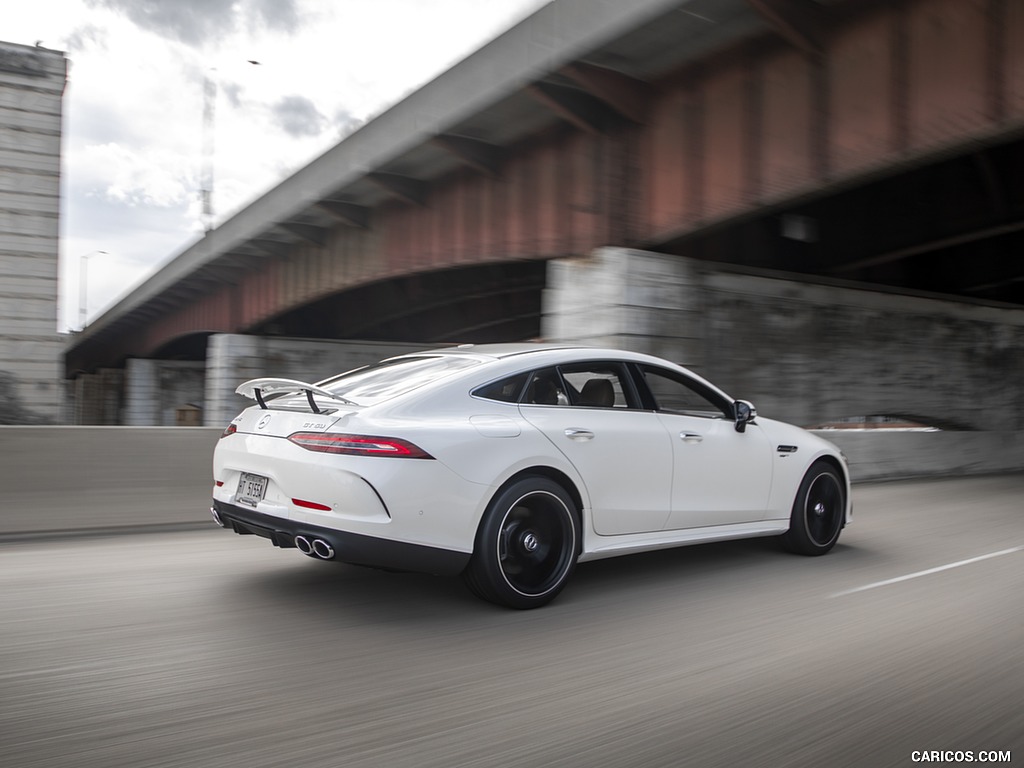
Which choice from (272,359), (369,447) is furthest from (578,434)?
(272,359)

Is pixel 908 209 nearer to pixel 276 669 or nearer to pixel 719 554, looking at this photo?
pixel 719 554

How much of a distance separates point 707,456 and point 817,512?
1.44 meters

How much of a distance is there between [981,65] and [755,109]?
2.77 m

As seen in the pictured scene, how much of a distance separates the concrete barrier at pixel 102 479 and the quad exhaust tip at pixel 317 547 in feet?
11.7

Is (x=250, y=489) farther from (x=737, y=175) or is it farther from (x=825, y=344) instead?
(x=825, y=344)

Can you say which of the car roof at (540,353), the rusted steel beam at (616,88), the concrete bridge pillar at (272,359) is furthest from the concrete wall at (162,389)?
the car roof at (540,353)

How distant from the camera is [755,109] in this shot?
431 inches

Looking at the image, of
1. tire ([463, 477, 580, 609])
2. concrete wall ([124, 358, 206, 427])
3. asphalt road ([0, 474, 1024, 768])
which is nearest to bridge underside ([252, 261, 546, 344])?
asphalt road ([0, 474, 1024, 768])

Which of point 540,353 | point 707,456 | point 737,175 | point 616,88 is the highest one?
point 616,88

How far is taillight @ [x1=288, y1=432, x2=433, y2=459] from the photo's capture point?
423cm

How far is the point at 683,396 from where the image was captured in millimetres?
6105

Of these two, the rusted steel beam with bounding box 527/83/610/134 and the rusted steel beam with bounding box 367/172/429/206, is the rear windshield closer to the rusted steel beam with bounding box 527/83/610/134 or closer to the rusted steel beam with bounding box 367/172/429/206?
the rusted steel beam with bounding box 527/83/610/134

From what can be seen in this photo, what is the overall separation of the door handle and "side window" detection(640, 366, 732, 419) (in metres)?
0.74

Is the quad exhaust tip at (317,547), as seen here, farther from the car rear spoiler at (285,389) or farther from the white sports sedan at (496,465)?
the car rear spoiler at (285,389)
